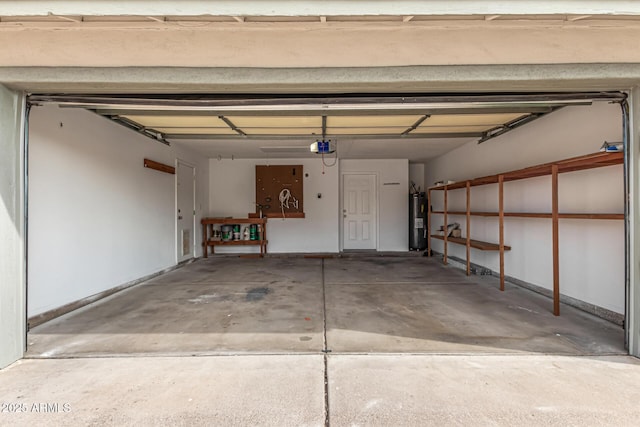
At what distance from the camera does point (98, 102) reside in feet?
8.61

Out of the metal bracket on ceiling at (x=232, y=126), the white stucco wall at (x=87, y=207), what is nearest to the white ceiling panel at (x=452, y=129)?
the metal bracket on ceiling at (x=232, y=126)

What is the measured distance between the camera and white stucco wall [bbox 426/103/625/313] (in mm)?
3016

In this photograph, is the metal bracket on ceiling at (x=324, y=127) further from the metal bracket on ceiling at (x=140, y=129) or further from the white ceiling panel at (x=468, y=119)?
the metal bracket on ceiling at (x=140, y=129)

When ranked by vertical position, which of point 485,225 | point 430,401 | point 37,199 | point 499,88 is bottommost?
point 430,401

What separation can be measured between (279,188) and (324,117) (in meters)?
3.89

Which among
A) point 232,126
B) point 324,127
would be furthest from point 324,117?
point 232,126

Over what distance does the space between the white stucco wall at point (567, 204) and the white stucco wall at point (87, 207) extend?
554 centimetres

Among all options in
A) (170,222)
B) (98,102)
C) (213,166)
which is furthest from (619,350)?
(213,166)

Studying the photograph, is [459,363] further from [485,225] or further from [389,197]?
[389,197]

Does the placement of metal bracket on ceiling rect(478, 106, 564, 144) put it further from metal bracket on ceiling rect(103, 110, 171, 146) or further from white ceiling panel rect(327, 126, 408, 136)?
metal bracket on ceiling rect(103, 110, 171, 146)

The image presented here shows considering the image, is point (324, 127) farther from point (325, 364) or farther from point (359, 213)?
point (359, 213)

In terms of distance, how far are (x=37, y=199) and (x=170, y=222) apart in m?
2.68

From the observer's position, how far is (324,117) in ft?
12.5

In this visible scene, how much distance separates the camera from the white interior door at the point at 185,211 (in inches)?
239
